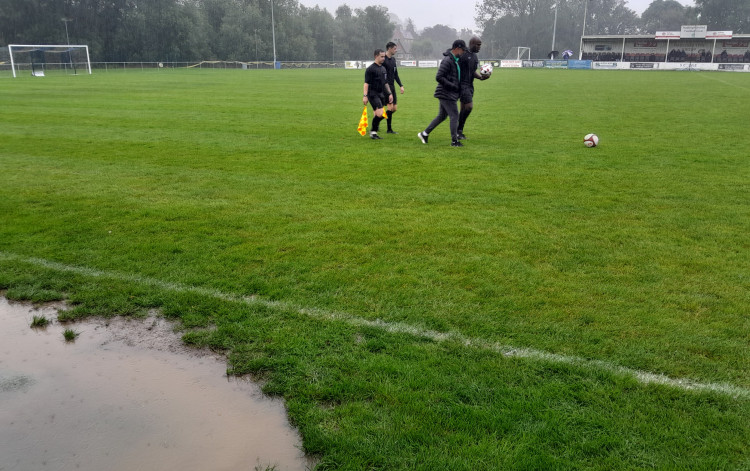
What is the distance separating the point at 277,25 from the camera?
84188mm

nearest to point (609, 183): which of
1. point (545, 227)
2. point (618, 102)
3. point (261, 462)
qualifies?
point (545, 227)

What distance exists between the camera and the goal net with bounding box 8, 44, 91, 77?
42.4 metres

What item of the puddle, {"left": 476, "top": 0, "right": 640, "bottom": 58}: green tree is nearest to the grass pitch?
the puddle

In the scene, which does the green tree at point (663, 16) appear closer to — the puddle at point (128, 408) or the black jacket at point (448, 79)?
the black jacket at point (448, 79)

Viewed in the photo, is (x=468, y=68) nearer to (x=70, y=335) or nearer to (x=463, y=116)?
(x=463, y=116)

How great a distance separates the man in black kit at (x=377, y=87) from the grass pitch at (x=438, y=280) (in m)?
1.70

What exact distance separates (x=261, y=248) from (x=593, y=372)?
330 centimetres

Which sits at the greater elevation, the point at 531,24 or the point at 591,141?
the point at 531,24

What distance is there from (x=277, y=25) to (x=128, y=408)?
88.1m

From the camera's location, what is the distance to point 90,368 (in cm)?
361

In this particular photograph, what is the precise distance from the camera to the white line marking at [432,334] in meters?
3.26

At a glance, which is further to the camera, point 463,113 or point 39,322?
point 463,113

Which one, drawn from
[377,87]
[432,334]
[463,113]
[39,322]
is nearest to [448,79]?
[463,113]

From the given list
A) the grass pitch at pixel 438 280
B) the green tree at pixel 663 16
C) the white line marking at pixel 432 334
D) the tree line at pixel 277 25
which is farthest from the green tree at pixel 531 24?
the white line marking at pixel 432 334
